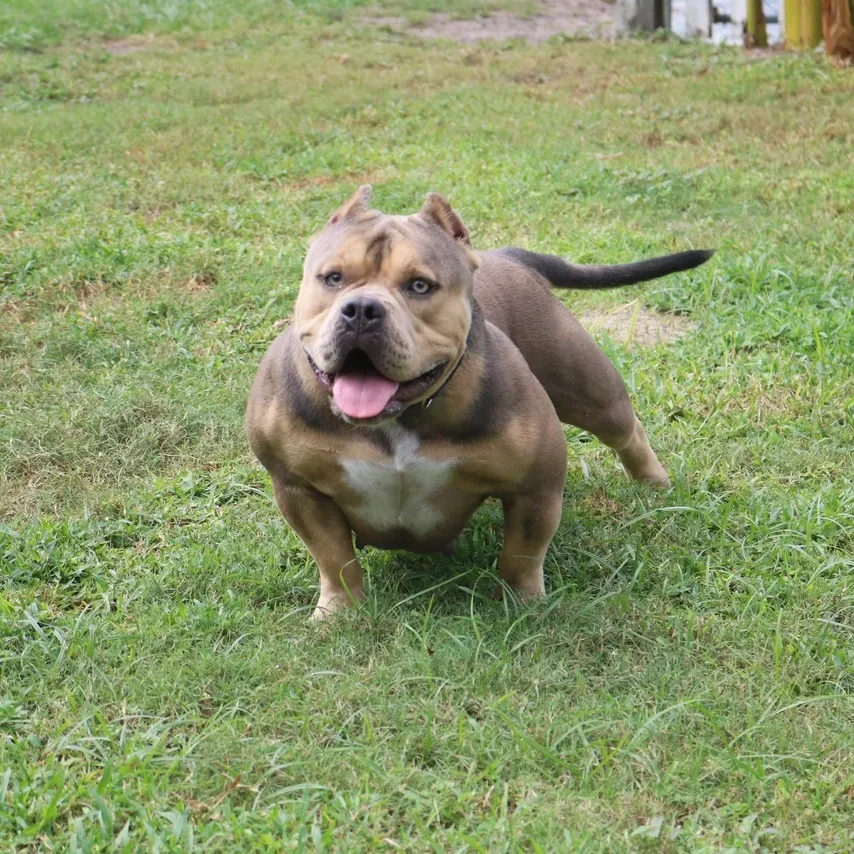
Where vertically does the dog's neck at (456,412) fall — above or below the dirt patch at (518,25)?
below

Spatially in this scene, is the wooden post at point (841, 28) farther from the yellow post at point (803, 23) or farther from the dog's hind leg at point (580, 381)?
the dog's hind leg at point (580, 381)

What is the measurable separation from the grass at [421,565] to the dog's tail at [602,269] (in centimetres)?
79

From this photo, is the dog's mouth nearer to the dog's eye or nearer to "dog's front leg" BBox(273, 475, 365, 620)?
the dog's eye

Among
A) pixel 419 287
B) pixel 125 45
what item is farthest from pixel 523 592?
pixel 125 45

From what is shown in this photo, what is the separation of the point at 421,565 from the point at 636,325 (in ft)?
8.68

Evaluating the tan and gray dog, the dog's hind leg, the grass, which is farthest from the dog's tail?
the grass

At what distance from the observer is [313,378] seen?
12.2ft

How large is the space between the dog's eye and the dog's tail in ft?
3.91

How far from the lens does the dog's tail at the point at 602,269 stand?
190 inches

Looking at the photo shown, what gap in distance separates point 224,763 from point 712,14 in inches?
571

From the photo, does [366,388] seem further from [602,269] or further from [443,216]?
[602,269]

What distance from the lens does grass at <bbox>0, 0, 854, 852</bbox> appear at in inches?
123

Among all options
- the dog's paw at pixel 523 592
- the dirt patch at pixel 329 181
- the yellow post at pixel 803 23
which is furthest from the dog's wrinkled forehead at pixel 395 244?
the yellow post at pixel 803 23

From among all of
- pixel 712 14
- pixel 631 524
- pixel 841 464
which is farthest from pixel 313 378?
pixel 712 14
